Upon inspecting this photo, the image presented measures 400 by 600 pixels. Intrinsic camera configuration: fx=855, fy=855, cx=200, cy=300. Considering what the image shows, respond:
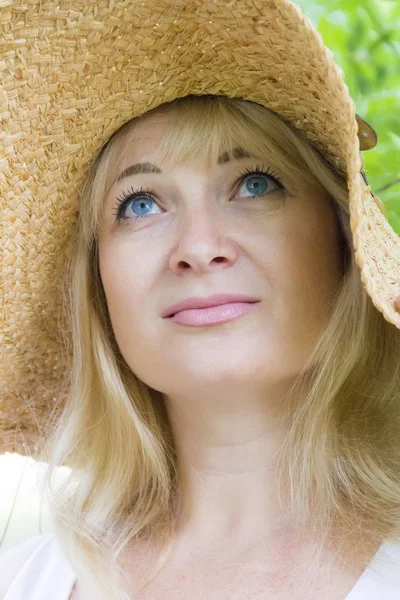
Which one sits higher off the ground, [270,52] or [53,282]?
[270,52]

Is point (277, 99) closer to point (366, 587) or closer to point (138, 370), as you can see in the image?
point (138, 370)

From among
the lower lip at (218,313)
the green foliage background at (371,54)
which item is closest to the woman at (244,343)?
the lower lip at (218,313)

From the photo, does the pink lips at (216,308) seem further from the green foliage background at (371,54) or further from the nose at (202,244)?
the green foliage background at (371,54)

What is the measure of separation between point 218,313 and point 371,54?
0.77 m

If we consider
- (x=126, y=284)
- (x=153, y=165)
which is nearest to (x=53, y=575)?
(x=126, y=284)

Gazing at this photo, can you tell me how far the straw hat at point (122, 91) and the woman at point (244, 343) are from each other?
10 mm

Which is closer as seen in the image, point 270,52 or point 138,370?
point 270,52

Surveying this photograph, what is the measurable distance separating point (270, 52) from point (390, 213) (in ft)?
2.40

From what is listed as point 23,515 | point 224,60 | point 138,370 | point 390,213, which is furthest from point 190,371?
point 23,515

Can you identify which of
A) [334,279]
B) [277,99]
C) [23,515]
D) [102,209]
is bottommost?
[23,515]

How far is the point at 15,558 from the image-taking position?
1927 millimetres

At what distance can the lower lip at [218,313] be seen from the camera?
157 centimetres

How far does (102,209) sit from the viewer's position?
176 centimetres

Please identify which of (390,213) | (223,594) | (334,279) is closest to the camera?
(223,594)
